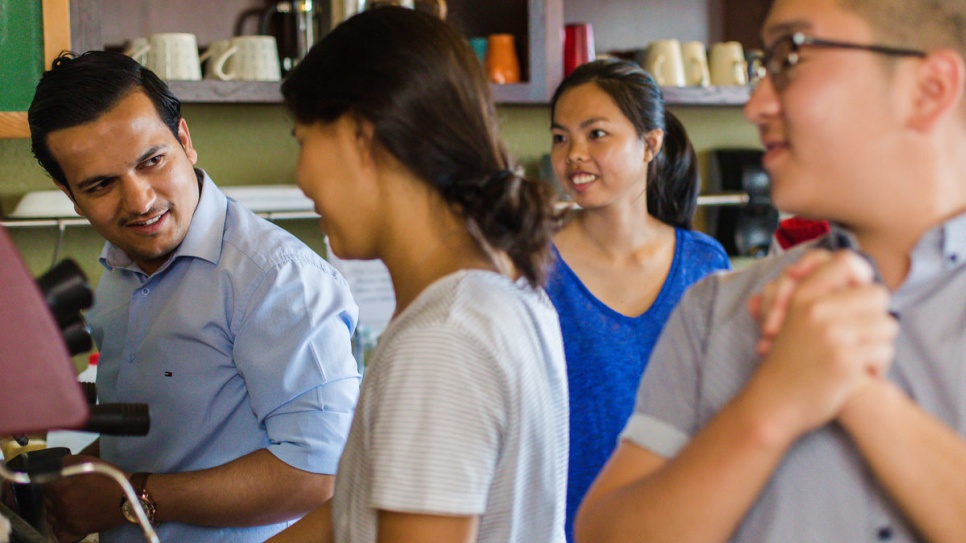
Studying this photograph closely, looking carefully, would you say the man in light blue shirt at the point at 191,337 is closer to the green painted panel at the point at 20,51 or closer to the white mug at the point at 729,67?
the green painted panel at the point at 20,51

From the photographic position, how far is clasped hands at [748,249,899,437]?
56 cm

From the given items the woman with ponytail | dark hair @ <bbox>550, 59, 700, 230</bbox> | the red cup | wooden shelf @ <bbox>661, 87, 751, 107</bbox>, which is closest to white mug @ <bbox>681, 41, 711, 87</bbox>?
wooden shelf @ <bbox>661, 87, 751, 107</bbox>

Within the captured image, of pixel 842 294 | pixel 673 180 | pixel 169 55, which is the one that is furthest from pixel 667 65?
pixel 842 294

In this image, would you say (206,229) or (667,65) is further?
(667,65)

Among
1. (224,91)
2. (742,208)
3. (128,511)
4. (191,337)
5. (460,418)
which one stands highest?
(224,91)

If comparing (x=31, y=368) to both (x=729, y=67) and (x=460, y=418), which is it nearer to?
(x=460, y=418)

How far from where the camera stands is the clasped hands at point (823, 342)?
559mm

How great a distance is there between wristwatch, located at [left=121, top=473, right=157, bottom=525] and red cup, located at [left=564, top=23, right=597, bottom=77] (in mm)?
1594

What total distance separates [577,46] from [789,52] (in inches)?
70.4

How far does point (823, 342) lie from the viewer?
0.56 meters

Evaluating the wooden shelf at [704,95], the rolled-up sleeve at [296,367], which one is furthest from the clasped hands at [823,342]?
the wooden shelf at [704,95]

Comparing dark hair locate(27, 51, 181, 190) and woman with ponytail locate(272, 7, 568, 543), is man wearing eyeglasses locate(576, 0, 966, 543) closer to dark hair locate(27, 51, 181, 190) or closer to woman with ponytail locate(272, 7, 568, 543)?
woman with ponytail locate(272, 7, 568, 543)

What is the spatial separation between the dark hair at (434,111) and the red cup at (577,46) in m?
1.59

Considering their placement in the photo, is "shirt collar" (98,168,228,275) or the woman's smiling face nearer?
"shirt collar" (98,168,228,275)
